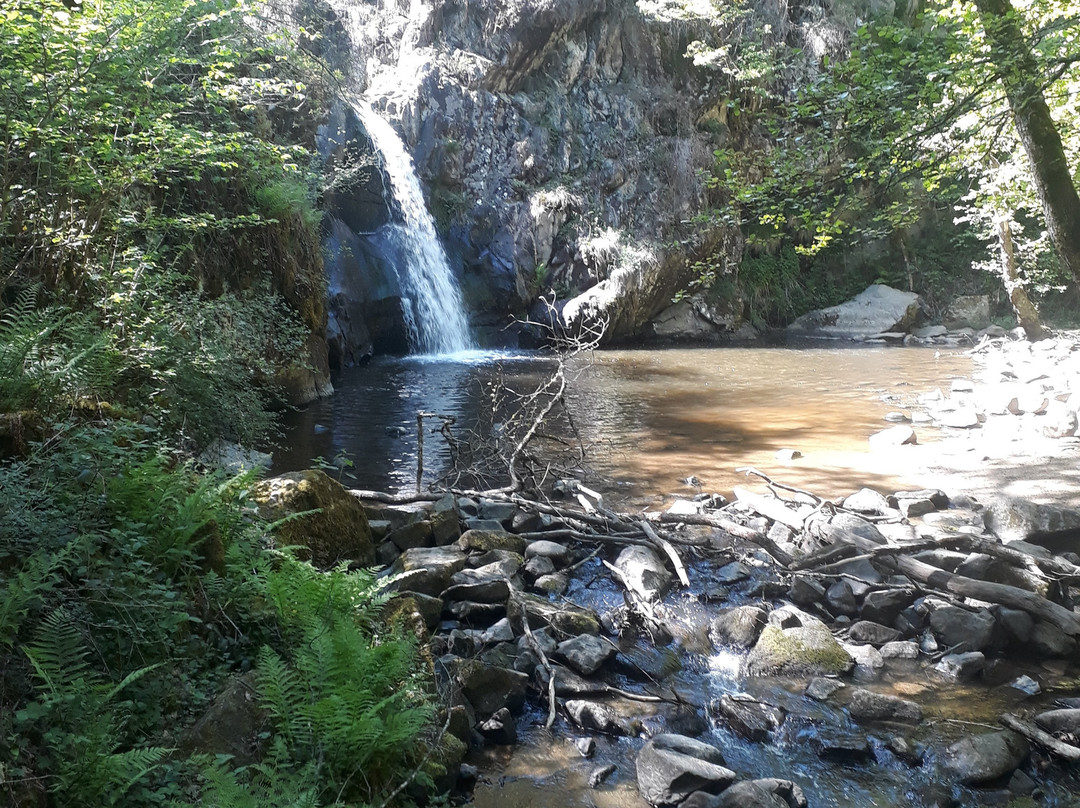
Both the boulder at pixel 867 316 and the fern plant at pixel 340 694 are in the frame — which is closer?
the fern plant at pixel 340 694

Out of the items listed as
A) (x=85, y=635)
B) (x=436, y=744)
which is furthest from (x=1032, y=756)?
(x=85, y=635)

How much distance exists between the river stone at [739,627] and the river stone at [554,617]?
0.88 meters

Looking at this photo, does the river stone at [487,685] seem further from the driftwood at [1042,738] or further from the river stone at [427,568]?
the driftwood at [1042,738]

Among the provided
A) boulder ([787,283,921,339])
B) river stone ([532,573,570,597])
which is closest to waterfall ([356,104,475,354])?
boulder ([787,283,921,339])

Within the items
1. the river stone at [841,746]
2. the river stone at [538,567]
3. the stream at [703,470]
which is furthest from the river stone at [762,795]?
the river stone at [538,567]

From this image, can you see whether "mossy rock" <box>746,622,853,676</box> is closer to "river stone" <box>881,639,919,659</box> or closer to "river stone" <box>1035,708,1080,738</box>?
"river stone" <box>881,639,919,659</box>

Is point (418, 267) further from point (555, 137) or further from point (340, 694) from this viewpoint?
point (340, 694)

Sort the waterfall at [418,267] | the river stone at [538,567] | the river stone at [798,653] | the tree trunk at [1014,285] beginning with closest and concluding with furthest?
the river stone at [798,653] < the river stone at [538,567] < the tree trunk at [1014,285] < the waterfall at [418,267]

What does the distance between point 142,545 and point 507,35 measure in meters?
24.9

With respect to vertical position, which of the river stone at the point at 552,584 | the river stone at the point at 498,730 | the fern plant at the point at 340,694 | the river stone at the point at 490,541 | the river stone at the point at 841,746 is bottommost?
the river stone at the point at 841,746

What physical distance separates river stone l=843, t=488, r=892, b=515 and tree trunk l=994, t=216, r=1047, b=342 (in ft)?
43.9

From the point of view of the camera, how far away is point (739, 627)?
16.2 ft

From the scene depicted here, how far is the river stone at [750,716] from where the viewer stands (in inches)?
153

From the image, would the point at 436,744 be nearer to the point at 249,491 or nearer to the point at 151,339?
the point at 249,491
